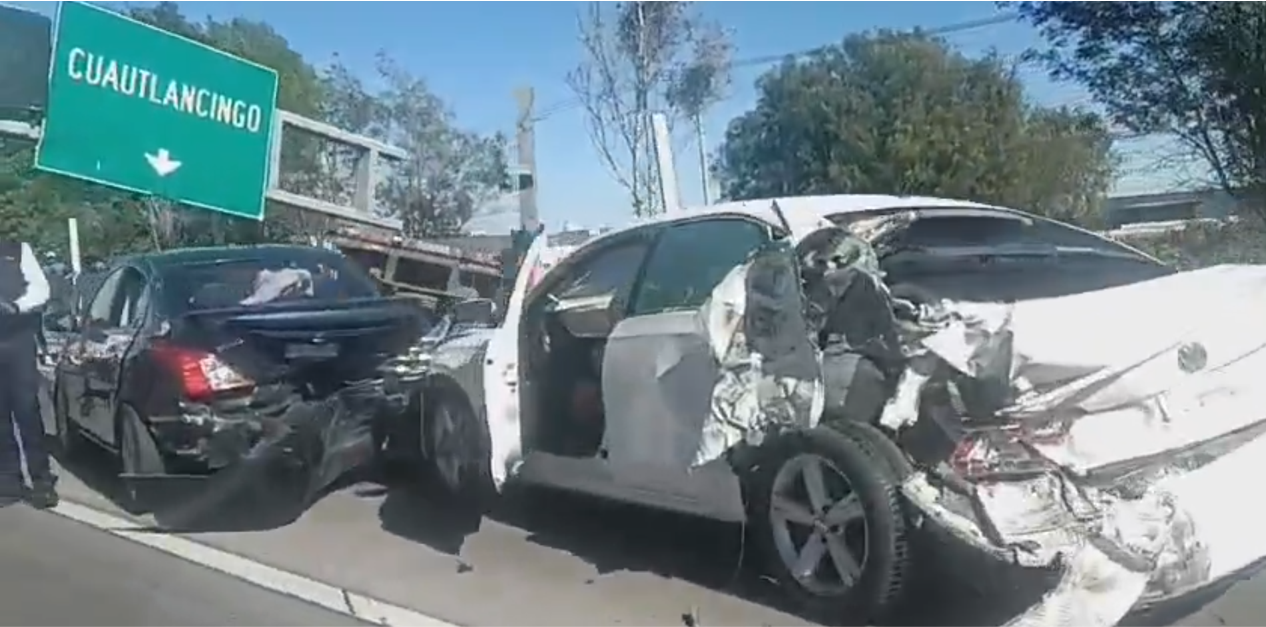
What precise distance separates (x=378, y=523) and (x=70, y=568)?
5.16 feet

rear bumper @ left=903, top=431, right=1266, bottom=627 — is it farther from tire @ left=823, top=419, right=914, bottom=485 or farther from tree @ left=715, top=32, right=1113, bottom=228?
tree @ left=715, top=32, right=1113, bottom=228

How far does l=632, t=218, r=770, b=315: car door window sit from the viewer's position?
5.88m

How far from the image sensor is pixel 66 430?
33.2 ft

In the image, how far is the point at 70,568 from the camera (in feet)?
23.0

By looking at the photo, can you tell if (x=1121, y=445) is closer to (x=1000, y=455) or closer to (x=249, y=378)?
(x=1000, y=455)

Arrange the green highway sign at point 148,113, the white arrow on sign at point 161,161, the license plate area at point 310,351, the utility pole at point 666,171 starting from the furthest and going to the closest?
1. the utility pole at point 666,171
2. the white arrow on sign at point 161,161
3. the green highway sign at point 148,113
4. the license plate area at point 310,351

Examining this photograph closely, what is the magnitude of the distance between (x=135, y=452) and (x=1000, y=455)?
526cm

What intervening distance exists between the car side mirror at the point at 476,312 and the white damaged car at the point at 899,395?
1.02ft

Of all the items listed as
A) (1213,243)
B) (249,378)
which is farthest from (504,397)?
(1213,243)

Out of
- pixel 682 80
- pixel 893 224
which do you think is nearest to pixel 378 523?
pixel 893 224

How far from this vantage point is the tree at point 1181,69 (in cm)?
679

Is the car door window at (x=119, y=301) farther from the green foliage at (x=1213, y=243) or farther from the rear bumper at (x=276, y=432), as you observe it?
the green foliage at (x=1213, y=243)

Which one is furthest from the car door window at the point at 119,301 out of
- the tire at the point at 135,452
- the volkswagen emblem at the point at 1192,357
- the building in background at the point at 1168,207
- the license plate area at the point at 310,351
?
the building in background at the point at 1168,207

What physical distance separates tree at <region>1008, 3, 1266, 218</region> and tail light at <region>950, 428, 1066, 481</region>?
2518mm
